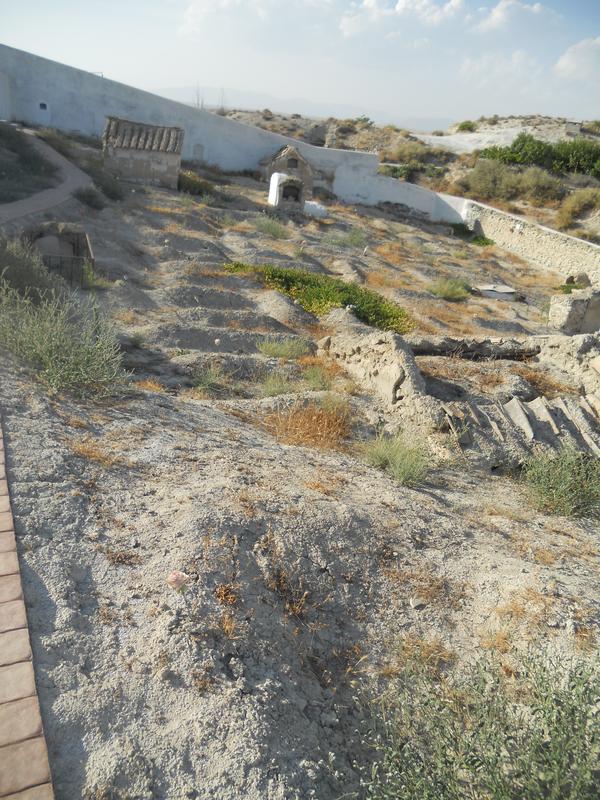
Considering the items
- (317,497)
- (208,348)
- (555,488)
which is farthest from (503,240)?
(317,497)

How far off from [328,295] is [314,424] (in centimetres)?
752

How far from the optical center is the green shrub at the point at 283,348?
972 cm

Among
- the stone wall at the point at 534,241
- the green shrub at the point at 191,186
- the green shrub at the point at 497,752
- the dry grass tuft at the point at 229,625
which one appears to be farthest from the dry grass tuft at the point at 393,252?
the green shrub at the point at 497,752

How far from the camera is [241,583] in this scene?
3605 mm

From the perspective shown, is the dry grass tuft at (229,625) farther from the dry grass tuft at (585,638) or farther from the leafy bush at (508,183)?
the leafy bush at (508,183)

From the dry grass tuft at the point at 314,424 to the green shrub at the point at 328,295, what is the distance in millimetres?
5954

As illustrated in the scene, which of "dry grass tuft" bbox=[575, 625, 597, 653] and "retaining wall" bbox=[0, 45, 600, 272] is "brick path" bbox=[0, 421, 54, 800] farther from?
"retaining wall" bbox=[0, 45, 600, 272]

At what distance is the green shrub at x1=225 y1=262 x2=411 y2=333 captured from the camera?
42.7ft

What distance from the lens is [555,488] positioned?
5887 mm

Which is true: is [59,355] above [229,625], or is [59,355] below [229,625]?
above

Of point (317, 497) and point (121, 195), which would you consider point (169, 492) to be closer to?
point (317, 497)

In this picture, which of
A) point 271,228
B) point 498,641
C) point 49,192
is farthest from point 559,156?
point 498,641

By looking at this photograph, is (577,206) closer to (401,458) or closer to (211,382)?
(211,382)

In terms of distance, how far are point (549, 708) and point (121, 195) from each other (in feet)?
59.8
